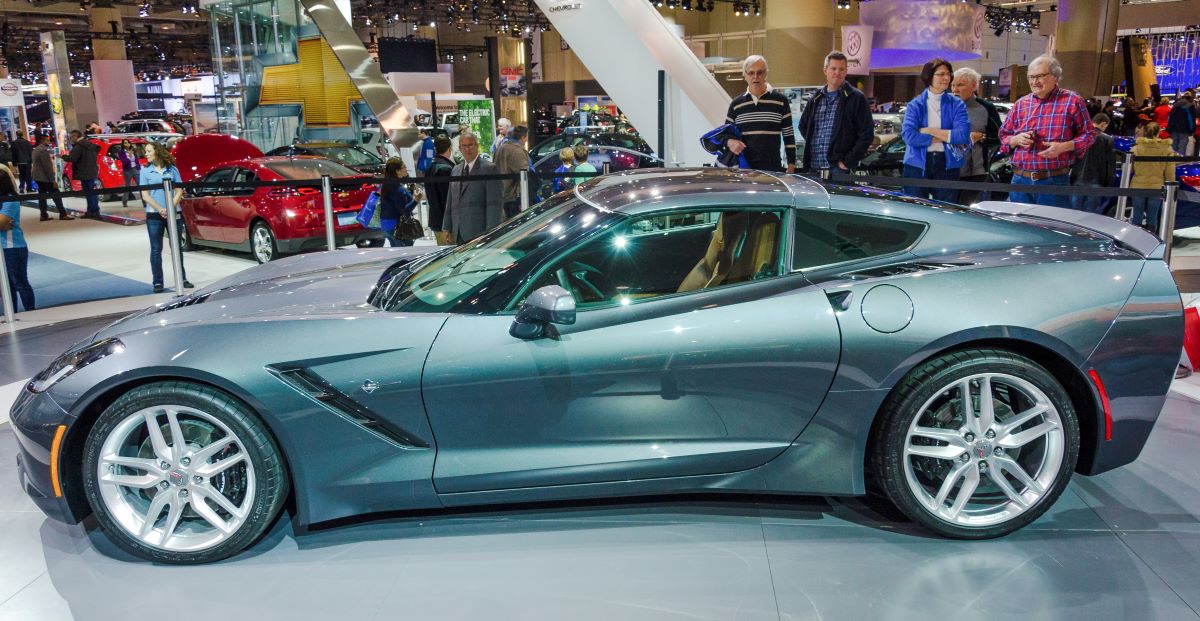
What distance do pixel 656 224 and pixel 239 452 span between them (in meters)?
1.58

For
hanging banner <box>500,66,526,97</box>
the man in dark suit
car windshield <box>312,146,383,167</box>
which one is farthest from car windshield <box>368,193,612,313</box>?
hanging banner <box>500,66,526,97</box>

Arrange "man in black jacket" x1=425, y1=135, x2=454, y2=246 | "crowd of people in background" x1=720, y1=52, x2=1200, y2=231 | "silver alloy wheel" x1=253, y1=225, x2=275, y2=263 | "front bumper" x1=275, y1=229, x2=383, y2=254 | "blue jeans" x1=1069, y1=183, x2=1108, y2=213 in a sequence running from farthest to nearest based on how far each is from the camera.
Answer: "silver alloy wheel" x1=253, y1=225, x2=275, y2=263, "front bumper" x1=275, y1=229, x2=383, y2=254, "man in black jacket" x1=425, y1=135, x2=454, y2=246, "blue jeans" x1=1069, y1=183, x2=1108, y2=213, "crowd of people in background" x1=720, y1=52, x2=1200, y2=231

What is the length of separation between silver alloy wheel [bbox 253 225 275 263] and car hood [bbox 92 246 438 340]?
5.36 metres

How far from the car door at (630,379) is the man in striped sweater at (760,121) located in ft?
12.4

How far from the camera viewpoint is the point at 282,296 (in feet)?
10.6

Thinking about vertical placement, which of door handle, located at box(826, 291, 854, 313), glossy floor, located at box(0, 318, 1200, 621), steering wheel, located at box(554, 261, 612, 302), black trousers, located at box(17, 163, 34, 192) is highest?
steering wheel, located at box(554, 261, 612, 302)

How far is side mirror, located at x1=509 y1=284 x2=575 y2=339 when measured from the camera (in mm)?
2676

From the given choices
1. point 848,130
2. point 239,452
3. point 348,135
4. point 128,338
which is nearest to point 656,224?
point 239,452

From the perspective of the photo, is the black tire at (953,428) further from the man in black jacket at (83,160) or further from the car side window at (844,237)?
the man in black jacket at (83,160)

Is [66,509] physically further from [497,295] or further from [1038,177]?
[1038,177]

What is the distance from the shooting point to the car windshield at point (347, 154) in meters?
13.3

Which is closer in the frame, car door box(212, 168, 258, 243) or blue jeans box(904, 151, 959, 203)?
blue jeans box(904, 151, 959, 203)

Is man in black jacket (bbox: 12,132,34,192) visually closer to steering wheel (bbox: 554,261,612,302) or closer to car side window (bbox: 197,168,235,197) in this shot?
car side window (bbox: 197,168,235,197)

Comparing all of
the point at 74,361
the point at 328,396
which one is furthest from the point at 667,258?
the point at 74,361
